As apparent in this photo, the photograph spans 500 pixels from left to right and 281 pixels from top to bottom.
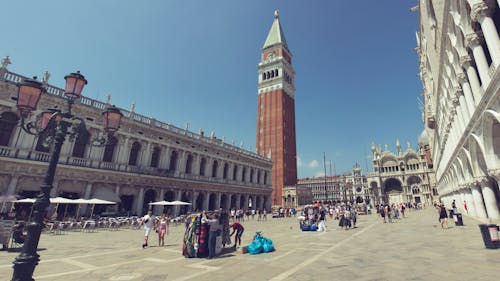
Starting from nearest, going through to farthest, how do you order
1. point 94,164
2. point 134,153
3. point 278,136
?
point 94,164 < point 134,153 < point 278,136

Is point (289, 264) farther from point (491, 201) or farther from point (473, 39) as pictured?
point (491, 201)

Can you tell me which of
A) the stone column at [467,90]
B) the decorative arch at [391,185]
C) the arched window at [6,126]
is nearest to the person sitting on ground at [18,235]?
the arched window at [6,126]

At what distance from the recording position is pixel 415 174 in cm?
7238

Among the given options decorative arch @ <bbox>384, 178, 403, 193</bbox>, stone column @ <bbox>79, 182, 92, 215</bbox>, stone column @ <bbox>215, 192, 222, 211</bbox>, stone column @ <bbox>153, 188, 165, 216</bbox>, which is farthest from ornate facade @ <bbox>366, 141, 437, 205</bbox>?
stone column @ <bbox>79, 182, 92, 215</bbox>

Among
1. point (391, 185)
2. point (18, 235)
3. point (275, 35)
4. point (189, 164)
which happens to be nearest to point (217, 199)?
point (189, 164)

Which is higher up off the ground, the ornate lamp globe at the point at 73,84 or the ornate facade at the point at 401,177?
the ornate facade at the point at 401,177

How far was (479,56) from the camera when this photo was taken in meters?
9.74

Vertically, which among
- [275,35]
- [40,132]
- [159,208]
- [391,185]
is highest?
[275,35]

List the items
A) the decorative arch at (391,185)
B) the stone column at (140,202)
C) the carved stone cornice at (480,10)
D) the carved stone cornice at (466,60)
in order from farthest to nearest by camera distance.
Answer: the decorative arch at (391,185) < the stone column at (140,202) < the carved stone cornice at (466,60) < the carved stone cornice at (480,10)

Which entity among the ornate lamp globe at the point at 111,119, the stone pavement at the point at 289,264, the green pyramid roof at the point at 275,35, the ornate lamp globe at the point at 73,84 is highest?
the green pyramid roof at the point at 275,35

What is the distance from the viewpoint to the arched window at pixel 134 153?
27.3 m

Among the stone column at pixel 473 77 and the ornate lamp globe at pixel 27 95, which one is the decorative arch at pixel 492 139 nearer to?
the stone column at pixel 473 77

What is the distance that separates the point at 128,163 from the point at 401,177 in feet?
251

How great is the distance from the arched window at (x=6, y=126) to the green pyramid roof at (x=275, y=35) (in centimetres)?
6373
